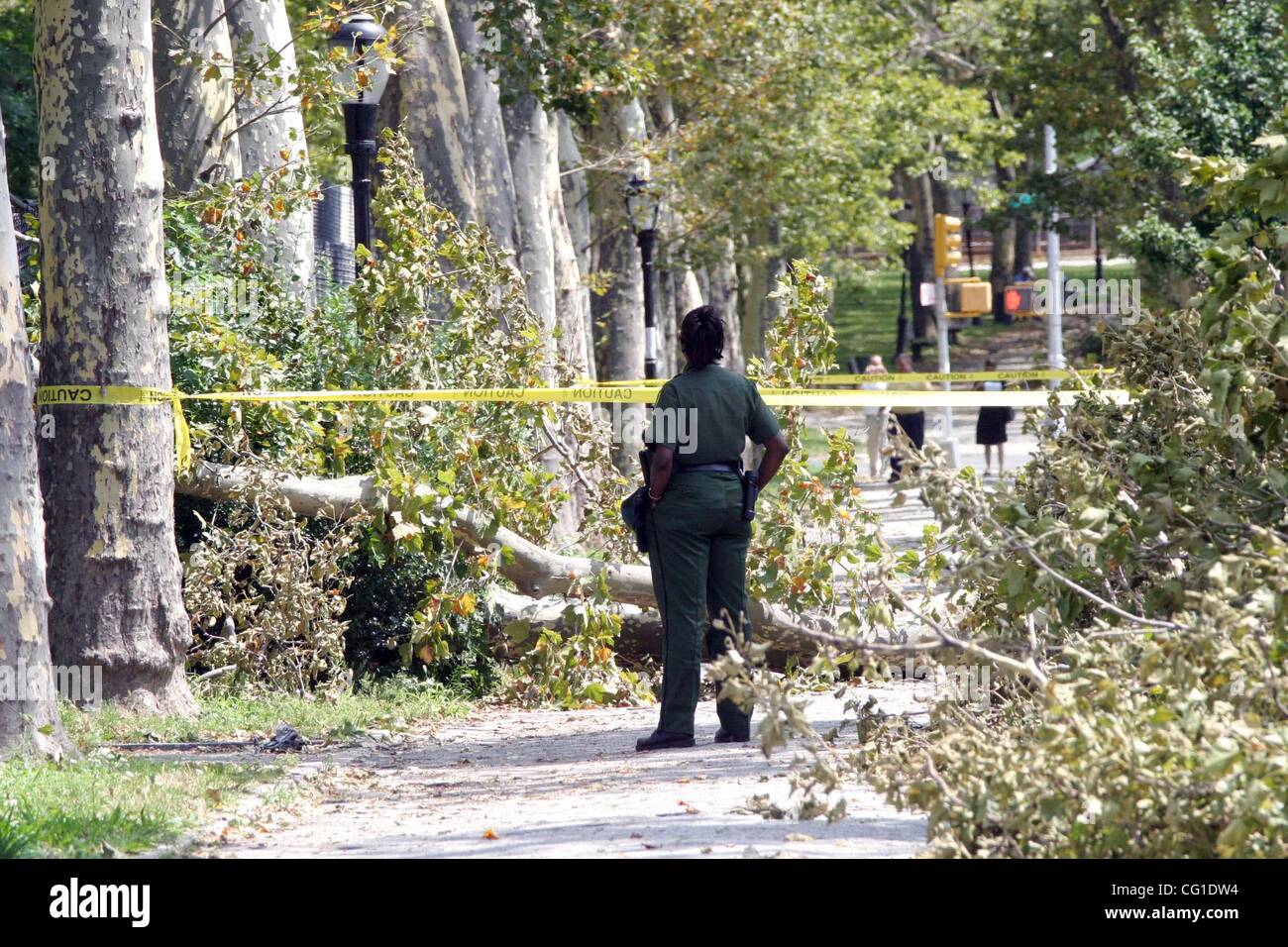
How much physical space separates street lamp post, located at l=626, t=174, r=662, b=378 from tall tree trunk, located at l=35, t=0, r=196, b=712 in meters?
14.1

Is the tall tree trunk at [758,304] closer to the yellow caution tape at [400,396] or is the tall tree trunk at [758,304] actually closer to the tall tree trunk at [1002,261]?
the tall tree trunk at [1002,261]

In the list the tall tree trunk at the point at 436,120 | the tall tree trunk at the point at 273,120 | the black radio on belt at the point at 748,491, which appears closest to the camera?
the black radio on belt at the point at 748,491

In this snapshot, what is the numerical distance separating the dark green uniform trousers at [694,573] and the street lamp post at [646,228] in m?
14.7

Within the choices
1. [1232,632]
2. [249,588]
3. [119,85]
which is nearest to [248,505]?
[249,588]

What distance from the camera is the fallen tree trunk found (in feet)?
35.7

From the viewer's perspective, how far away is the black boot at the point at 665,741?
8.80 metres

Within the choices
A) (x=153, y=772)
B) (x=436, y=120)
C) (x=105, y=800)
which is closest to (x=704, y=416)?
(x=153, y=772)

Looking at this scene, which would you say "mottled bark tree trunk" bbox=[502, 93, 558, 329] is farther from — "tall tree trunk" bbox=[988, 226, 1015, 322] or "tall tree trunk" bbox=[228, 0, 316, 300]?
"tall tree trunk" bbox=[988, 226, 1015, 322]

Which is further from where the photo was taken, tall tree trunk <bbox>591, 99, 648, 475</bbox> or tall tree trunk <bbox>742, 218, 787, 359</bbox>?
tall tree trunk <bbox>742, 218, 787, 359</bbox>

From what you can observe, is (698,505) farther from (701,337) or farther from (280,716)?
(280,716)

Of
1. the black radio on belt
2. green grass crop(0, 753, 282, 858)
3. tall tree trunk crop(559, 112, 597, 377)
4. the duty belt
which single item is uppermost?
tall tree trunk crop(559, 112, 597, 377)

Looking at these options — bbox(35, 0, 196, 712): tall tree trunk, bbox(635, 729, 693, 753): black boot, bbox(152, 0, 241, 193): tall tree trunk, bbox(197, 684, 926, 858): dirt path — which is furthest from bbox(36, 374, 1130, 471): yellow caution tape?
bbox(152, 0, 241, 193): tall tree trunk

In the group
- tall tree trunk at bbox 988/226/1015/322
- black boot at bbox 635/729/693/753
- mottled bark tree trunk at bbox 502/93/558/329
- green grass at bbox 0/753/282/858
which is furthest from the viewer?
tall tree trunk at bbox 988/226/1015/322

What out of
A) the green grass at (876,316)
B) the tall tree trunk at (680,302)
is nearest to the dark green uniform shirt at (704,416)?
the tall tree trunk at (680,302)
